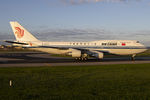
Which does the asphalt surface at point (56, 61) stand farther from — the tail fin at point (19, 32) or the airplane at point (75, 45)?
the tail fin at point (19, 32)

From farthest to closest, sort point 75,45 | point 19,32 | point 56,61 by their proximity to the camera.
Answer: point 75,45
point 19,32
point 56,61

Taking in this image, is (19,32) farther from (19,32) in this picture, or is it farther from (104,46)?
(104,46)

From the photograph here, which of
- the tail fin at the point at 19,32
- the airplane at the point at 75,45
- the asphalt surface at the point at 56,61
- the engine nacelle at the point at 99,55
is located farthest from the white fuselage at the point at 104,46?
the engine nacelle at the point at 99,55

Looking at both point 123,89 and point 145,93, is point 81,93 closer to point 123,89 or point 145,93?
point 123,89

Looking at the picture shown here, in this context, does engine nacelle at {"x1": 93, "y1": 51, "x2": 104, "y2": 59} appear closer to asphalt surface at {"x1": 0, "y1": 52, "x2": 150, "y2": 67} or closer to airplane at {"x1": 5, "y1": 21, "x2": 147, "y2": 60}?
asphalt surface at {"x1": 0, "y1": 52, "x2": 150, "y2": 67}

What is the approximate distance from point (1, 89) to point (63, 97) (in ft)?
14.0

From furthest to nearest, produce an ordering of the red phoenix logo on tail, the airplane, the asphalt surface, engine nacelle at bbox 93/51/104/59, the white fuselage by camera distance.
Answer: the white fuselage, the red phoenix logo on tail, the airplane, engine nacelle at bbox 93/51/104/59, the asphalt surface

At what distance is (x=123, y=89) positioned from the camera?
1188cm

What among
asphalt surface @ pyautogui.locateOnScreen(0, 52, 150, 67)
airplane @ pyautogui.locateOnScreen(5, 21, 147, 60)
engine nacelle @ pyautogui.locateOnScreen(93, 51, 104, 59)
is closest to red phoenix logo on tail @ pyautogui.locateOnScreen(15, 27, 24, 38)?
airplane @ pyautogui.locateOnScreen(5, 21, 147, 60)

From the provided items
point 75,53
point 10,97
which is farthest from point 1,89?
point 75,53

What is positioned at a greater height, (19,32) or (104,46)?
(19,32)

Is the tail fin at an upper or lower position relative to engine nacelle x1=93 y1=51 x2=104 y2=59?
upper

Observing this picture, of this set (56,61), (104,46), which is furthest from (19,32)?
Result: (104,46)

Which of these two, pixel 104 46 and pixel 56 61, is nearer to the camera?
pixel 56 61
